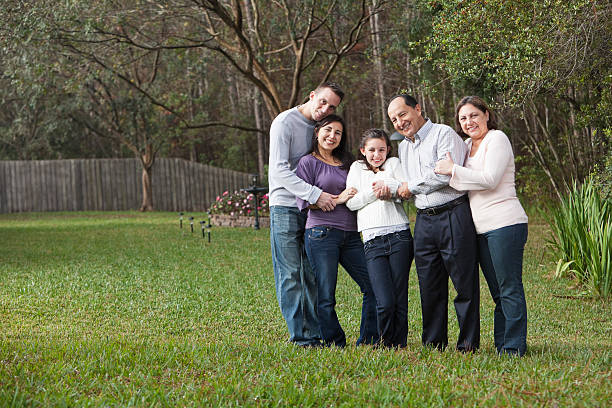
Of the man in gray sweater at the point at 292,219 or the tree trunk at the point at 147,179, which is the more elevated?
the tree trunk at the point at 147,179

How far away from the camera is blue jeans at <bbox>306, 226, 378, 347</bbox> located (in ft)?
15.3

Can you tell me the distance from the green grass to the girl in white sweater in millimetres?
241

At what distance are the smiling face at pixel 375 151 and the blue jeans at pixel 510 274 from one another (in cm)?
84

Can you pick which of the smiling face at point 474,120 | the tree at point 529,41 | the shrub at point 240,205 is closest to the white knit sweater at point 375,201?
the smiling face at point 474,120

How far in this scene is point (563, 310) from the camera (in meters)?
7.39

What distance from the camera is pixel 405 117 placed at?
4.43m

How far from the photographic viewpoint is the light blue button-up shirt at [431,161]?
4.32 m

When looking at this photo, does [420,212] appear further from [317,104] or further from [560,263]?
[560,263]

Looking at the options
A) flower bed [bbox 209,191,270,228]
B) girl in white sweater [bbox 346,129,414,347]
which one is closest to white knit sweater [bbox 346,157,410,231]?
girl in white sweater [bbox 346,129,414,347]

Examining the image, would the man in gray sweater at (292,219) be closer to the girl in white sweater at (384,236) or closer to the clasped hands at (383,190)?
the girl in white sweater at (384,236)

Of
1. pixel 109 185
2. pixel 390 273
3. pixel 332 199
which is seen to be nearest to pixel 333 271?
pixel 390 273

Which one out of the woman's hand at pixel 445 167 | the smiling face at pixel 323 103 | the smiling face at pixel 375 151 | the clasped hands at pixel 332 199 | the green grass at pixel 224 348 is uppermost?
the smiling face at pixel 323 103

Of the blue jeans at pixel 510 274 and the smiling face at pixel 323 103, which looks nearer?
the blue jeans at pixel 510 274

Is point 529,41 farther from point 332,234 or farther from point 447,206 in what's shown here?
point 332,234
